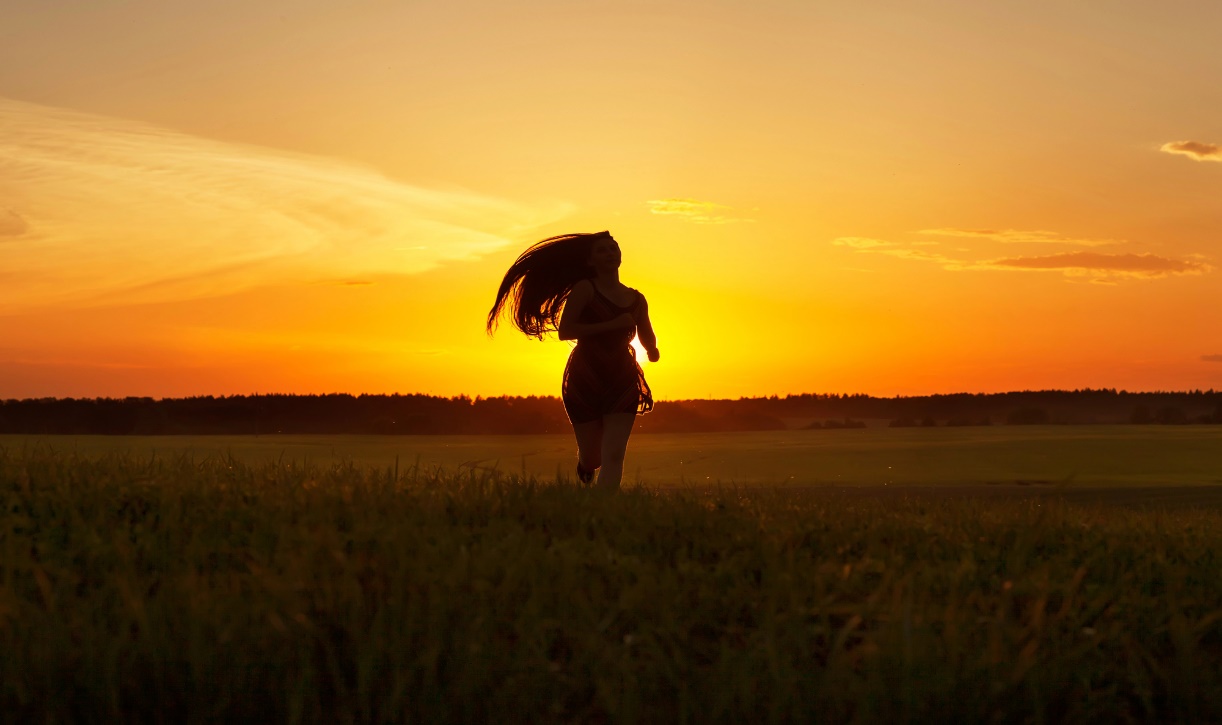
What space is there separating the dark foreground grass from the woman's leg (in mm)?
2407

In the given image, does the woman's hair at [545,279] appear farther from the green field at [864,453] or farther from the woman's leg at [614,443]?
the green field at [864,453]

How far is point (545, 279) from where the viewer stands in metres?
10.5

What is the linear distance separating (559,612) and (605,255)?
588cm

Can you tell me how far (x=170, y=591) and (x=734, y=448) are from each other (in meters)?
26.5

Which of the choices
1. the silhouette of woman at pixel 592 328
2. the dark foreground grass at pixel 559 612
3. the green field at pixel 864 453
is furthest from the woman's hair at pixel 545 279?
the green field at pixel 864 453

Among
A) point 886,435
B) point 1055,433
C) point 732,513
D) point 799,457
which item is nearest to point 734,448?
point 799,457

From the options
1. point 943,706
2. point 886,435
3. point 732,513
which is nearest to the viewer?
point 943,706

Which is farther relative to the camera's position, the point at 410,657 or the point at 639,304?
the point at 639,304

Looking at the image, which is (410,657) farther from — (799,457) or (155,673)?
(799,457)

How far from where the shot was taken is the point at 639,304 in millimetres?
10211

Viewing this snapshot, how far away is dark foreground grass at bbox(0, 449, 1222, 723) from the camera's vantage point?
3.97m

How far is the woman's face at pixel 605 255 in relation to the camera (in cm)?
1018

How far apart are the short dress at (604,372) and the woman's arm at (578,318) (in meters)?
0.08

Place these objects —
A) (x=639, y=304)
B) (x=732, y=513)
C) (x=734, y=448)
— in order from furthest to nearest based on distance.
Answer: (x=734, y=448)
(x=639, y=304)
(x=732, y=513)
